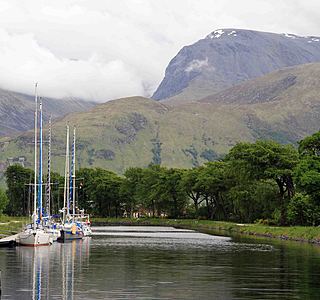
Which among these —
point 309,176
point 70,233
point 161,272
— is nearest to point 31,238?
point 70,233

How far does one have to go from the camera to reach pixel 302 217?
138 meters

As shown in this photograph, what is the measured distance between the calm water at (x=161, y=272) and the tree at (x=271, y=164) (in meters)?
47.6

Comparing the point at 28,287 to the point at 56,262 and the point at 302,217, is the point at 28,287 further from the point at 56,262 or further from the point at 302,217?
the point at 302,217

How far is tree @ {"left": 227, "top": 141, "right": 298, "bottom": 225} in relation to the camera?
147100 millimetres

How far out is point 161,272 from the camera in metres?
64.5

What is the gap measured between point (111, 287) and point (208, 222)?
143673 millimetres

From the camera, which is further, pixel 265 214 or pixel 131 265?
pixel 265 214

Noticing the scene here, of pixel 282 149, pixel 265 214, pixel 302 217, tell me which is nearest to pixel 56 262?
pixel 302 217

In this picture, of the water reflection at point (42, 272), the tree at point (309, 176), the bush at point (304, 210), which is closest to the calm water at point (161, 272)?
the water reflection at point (42, 272)

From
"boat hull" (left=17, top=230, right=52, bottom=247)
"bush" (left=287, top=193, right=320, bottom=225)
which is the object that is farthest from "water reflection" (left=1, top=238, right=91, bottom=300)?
"bush" (left=287, top=193, right=320, bottom=225)

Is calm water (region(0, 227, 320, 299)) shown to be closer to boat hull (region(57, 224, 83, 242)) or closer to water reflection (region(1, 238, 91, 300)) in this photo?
water reflection (region(1, 238, 91, 300))

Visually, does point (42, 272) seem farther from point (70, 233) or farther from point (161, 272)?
point (70, 233)

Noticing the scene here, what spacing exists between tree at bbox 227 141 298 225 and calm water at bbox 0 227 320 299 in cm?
4763

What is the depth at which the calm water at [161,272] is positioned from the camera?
49438 mm
